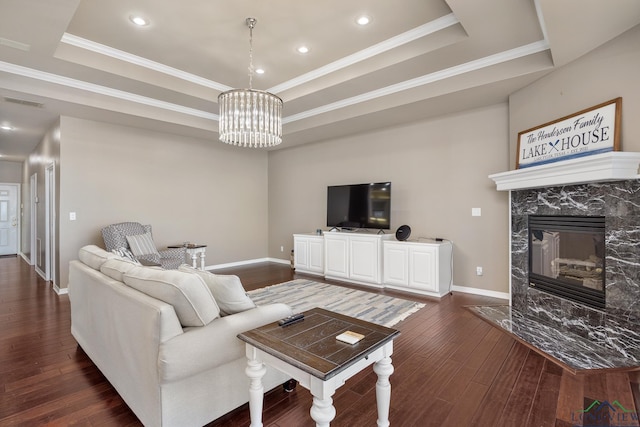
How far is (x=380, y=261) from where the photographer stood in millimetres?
4898

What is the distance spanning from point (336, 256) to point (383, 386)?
Answer: 12.6ft

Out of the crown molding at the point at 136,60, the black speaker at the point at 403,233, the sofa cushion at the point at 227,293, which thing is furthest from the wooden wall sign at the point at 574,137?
the crown molding at the point at 136,60

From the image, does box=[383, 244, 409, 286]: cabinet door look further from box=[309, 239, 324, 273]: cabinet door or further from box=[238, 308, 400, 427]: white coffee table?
box=[238, 308, 400, 427]: white coffee table

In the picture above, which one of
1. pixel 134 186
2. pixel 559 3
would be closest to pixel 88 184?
pixel 134 186

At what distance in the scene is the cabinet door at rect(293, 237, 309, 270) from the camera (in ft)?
19.7

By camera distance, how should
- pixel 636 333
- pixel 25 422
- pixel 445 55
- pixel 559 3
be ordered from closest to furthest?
pixel 25 422
pixel 559 3
pixel 636 333
pixel 445 55

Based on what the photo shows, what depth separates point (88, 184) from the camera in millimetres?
4840

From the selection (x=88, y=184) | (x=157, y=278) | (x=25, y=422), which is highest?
(x=88, y=184)

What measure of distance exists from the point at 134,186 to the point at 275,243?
126 inches

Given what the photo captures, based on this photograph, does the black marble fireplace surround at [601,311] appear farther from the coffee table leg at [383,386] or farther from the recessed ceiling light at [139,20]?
the recessed ceiling light at [139,20]

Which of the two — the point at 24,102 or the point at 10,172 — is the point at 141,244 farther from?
the point at 10,172

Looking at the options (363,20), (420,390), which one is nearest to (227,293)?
(420,390)

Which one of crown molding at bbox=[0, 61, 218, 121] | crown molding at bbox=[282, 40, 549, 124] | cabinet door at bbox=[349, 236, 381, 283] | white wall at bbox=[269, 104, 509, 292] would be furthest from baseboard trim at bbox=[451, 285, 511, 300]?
crown molding at bbox=[0, 61, 218, 121]

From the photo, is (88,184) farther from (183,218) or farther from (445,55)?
(445,55)
